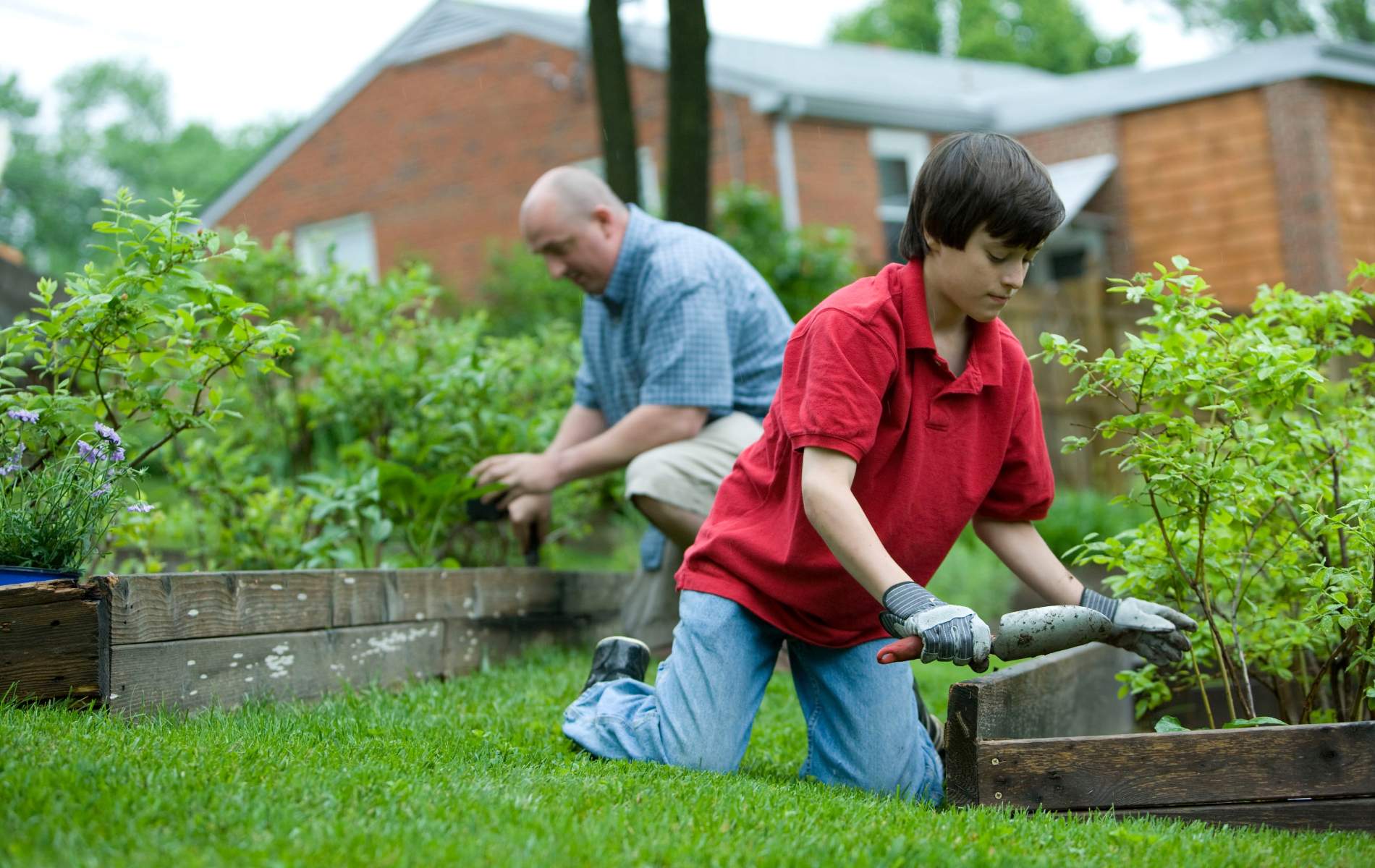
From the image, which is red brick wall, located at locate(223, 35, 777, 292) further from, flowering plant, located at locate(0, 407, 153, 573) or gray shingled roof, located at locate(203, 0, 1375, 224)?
flowering plant, located at locate(0, 407, 153, 573)

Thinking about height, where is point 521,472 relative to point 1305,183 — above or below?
below

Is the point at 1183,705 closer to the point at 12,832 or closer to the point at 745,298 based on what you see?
the point at 745,298

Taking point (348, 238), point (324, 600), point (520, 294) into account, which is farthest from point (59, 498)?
point (348, 238)

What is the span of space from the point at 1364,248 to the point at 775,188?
284 inches

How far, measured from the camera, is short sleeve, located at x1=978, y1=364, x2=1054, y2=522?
312cm

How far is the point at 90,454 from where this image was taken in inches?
121

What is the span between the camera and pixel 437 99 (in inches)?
721

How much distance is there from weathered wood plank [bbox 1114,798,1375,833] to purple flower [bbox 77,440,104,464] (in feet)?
8.02

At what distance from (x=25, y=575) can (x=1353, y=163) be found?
1608 cm

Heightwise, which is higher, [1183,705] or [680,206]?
[680,206]

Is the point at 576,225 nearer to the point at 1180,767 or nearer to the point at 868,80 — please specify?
the point at 1180,767

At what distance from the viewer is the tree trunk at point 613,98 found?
827cm

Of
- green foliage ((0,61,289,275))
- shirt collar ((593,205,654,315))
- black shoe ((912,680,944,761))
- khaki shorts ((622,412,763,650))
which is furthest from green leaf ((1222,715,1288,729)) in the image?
green foliage ((0,61,289,275))

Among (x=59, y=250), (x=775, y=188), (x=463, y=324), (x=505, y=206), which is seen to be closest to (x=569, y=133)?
(x=505, y=206)
